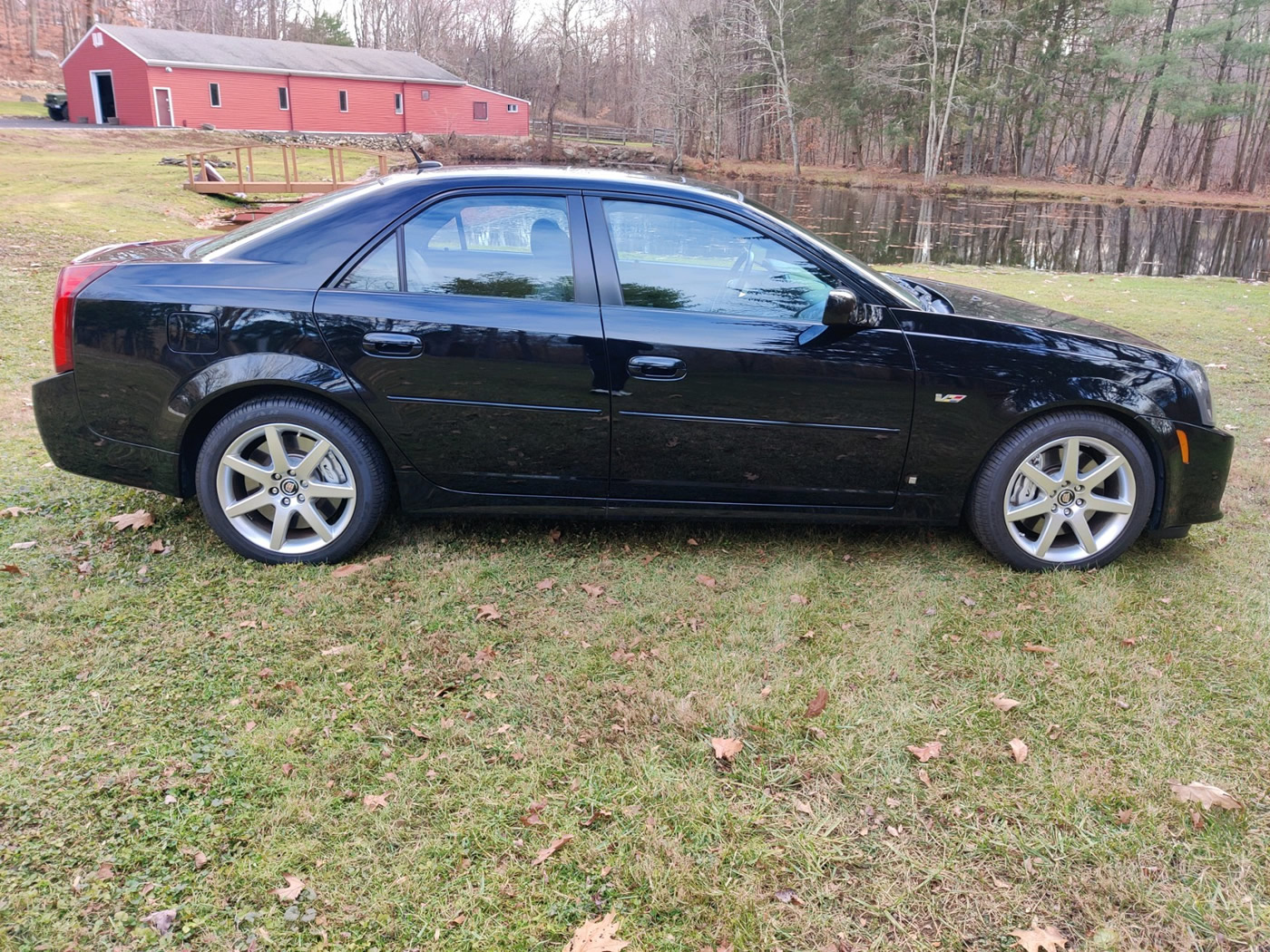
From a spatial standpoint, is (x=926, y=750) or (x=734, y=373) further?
(x=734, y=373)

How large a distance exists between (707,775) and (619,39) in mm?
81364

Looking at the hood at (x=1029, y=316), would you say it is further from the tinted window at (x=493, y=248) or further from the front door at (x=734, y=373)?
the tinted window at (x=493, y=248)

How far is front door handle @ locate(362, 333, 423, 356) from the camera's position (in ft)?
11.9

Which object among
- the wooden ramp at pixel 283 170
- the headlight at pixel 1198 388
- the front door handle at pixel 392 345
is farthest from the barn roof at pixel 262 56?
the headlight at pixel 1198 388

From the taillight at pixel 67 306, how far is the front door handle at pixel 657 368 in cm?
225

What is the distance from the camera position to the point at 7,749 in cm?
262

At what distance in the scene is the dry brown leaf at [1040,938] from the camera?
209 centimetres

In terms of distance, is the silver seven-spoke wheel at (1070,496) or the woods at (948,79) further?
the woods at (948,79)

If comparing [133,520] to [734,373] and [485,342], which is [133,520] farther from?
[734,373]

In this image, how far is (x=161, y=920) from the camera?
81.7 inches

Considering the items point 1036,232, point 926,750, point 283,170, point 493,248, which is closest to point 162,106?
point 283,170

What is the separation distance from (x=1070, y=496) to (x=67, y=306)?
14.2 feet

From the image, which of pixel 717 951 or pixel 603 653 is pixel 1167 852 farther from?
pixel 603 653

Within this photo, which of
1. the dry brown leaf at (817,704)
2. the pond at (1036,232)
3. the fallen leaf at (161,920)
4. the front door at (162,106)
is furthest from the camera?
the front door at (162,106)
